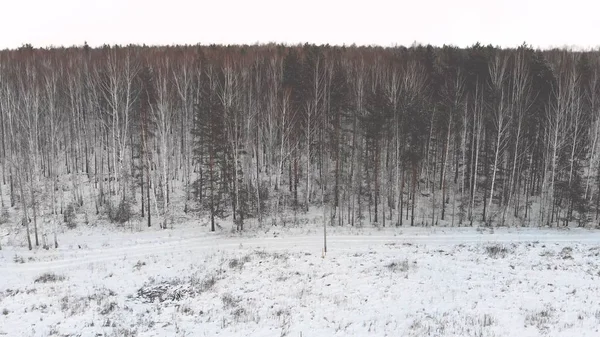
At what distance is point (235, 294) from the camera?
71.4 ft

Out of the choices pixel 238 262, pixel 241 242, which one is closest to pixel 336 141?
pixel 241 242

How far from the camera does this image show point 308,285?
22.8 metres

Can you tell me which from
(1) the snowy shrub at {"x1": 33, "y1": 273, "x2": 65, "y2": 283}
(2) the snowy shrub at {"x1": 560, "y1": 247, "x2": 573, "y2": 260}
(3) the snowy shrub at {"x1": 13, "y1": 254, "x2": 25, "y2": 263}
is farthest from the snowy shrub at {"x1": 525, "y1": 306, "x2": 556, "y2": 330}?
(3) the snowy shrub at {"x1": 13, "y1": 254, "x2": 25, "y2": 263}

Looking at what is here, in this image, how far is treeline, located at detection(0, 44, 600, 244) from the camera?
38.9 m

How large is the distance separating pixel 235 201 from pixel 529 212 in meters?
29.3

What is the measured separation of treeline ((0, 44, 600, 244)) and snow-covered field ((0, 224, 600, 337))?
661cm

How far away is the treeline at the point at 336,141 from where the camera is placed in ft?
128

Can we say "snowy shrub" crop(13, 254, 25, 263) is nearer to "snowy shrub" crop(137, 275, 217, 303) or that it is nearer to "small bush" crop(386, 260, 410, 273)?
"snowy shrub" crop(137, 275, 217, 303)

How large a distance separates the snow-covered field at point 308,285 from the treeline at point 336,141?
6.61 m

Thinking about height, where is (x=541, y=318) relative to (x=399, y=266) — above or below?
above

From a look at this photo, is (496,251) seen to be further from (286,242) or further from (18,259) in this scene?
(18,259)

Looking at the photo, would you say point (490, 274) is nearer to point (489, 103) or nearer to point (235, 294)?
point (235, 294)

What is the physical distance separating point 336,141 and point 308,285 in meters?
23.4

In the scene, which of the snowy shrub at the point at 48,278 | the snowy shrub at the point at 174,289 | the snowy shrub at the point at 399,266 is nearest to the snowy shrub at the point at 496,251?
the snowy shrub at the point at 399,266
